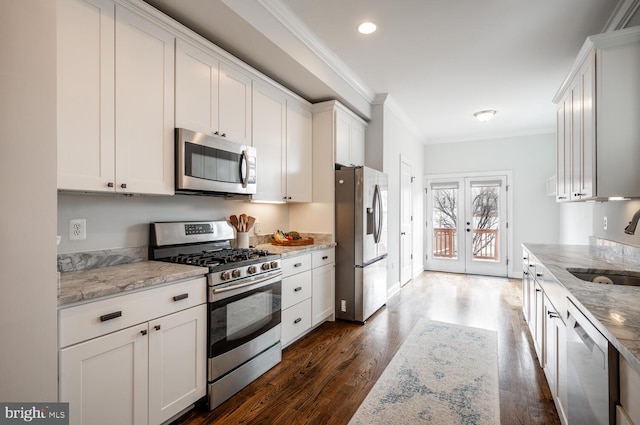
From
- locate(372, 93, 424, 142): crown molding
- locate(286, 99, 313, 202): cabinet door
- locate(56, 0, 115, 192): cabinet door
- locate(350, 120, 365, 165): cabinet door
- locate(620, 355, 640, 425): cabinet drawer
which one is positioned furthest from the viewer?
locate(372, 93, 424, 142): crown molding

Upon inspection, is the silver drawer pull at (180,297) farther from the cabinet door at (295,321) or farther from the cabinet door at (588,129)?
the cabinet door at (588,129)

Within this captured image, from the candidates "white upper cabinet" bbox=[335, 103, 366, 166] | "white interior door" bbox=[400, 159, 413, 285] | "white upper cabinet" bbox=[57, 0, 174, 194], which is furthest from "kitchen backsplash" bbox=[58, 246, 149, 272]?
"white interior door" bbox=[400, 159, 413, 285]

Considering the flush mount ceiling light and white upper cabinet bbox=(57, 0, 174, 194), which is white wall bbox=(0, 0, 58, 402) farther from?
the flush mount ceiling light

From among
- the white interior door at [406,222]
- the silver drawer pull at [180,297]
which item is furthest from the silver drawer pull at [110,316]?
the white interior door at [406,222]

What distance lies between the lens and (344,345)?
3055 mm

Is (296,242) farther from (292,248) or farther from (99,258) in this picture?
(99,258)

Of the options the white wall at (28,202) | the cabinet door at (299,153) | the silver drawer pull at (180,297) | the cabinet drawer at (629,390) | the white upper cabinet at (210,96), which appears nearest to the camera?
the cabinet drawer at (629,390)

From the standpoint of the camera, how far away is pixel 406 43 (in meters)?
3.06

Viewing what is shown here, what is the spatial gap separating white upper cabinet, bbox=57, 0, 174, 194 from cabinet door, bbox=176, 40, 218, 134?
7 cm

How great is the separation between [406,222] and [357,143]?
82.6 inches

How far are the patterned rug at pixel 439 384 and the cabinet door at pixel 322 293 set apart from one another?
889mm

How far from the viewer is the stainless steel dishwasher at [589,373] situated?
3.41ft

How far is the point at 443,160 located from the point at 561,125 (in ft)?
12.0

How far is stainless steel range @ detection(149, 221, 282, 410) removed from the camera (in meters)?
2.06
